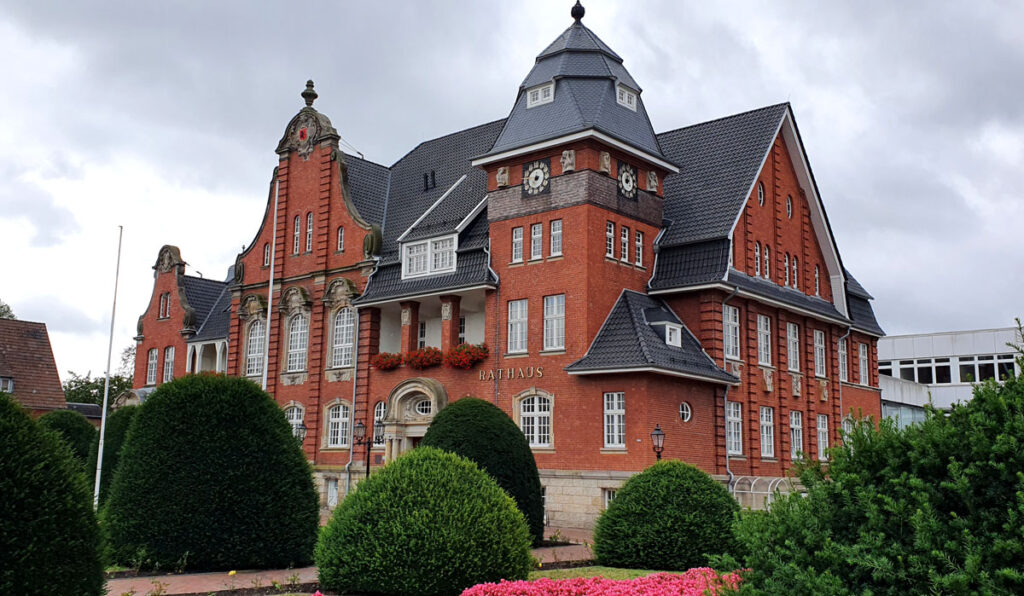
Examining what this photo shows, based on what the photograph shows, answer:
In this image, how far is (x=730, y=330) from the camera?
3141 cm

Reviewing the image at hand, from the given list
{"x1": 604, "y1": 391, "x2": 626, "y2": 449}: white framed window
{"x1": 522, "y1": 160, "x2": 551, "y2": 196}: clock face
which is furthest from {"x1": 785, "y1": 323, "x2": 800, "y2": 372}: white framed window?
{"x1": 522, "y1": 160, "x2": 551, "y2": 196}: clock face

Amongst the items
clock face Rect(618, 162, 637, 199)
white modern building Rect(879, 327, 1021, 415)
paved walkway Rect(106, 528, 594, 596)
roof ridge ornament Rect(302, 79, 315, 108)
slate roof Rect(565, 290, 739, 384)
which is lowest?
paved walkway Rect(106, 528, 594, 596)

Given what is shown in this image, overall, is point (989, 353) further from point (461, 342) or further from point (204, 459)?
point (204, 459)

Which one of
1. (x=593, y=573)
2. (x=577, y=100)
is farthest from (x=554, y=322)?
(x=593, y=573)

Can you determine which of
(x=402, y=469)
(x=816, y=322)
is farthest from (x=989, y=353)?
(x=402, y=469)

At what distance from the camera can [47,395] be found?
5653 centimetres

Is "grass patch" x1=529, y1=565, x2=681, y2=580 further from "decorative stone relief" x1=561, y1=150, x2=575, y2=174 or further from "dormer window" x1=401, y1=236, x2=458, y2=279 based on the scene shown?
"dormer window" x1=401, y1=236, x2=458, y2=279

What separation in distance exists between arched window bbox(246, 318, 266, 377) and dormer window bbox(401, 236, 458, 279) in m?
8.97

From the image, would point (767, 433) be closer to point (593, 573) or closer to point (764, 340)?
point (764, 340)

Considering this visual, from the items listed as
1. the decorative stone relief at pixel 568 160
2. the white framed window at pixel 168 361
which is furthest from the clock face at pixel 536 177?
the white framed window at pixel 168 361

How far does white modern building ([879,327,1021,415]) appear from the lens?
55875 millimetres

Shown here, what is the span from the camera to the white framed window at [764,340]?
107 ft

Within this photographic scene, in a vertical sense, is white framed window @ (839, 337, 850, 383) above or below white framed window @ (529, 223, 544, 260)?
below

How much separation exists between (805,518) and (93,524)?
640 centimetres
